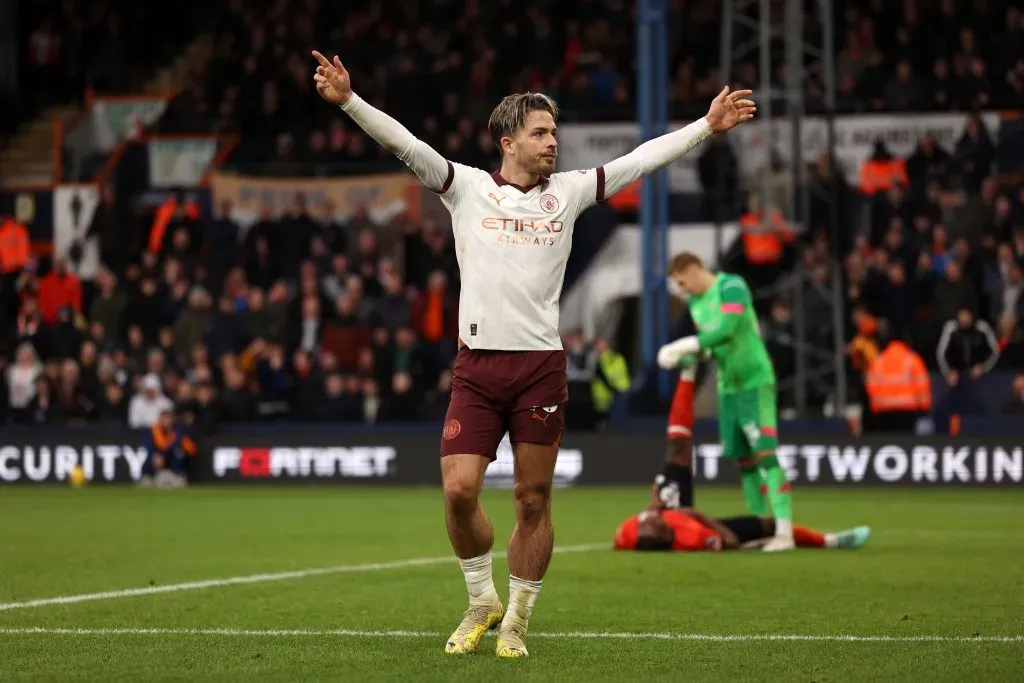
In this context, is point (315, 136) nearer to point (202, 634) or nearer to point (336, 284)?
point (336, 284)

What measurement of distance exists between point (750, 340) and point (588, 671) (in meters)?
6.56

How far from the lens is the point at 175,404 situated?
24.8 m

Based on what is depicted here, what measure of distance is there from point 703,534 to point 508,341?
5894 mm

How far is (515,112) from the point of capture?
765cm

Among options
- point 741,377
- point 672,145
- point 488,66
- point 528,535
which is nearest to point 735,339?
point 741,377

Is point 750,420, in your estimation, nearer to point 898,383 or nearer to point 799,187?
point 898,383

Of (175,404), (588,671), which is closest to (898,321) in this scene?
(175,404)

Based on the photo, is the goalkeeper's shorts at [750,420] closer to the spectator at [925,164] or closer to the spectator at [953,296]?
the spectator at [953,296]

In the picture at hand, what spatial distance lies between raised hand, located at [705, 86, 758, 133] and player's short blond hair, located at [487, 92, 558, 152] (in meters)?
0.78

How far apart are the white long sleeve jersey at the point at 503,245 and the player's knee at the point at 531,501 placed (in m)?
0.58

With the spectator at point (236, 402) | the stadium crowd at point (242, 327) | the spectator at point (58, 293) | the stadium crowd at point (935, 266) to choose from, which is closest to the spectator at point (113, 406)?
the stadium crowd at point (242, 327)

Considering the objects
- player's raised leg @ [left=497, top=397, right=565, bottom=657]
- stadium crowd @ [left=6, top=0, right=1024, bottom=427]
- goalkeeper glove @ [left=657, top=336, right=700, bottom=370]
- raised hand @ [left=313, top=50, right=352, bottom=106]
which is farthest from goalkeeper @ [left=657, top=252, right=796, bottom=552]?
stadium crowd @ [left=6, top=0, right=1024, bottom=427]

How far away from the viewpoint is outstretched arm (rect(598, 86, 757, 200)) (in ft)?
26.0

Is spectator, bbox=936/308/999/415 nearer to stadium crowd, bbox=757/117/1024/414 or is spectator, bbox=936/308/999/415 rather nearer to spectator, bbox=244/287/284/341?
stadium crowd, bbox=757/117/1024/414
